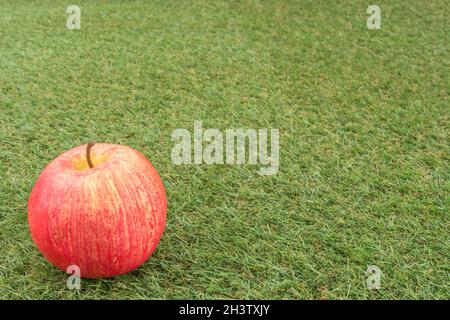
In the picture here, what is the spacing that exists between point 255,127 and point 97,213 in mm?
1835

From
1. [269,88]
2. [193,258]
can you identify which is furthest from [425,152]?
[193,258]

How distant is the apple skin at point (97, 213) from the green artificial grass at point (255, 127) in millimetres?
210

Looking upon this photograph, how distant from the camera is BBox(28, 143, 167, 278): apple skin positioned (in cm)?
192

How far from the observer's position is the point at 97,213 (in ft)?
6.30

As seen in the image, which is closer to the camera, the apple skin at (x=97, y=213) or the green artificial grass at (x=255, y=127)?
the apple skin at (x=97, y=213)

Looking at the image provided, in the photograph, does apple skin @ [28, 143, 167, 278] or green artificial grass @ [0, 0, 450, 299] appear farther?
green artificial grass @ [0, 0, 450, 299]

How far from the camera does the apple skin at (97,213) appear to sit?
1924 millimetres

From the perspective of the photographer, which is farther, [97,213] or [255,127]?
[255,127]

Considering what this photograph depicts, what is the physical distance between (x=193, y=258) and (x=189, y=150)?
3.50 feet

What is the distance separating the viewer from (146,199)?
6.64ft

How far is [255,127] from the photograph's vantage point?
357cm

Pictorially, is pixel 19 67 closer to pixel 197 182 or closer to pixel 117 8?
pixel 117 8

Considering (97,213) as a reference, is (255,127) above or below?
above

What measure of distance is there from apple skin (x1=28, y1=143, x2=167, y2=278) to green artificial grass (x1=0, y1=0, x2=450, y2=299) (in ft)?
0.69
